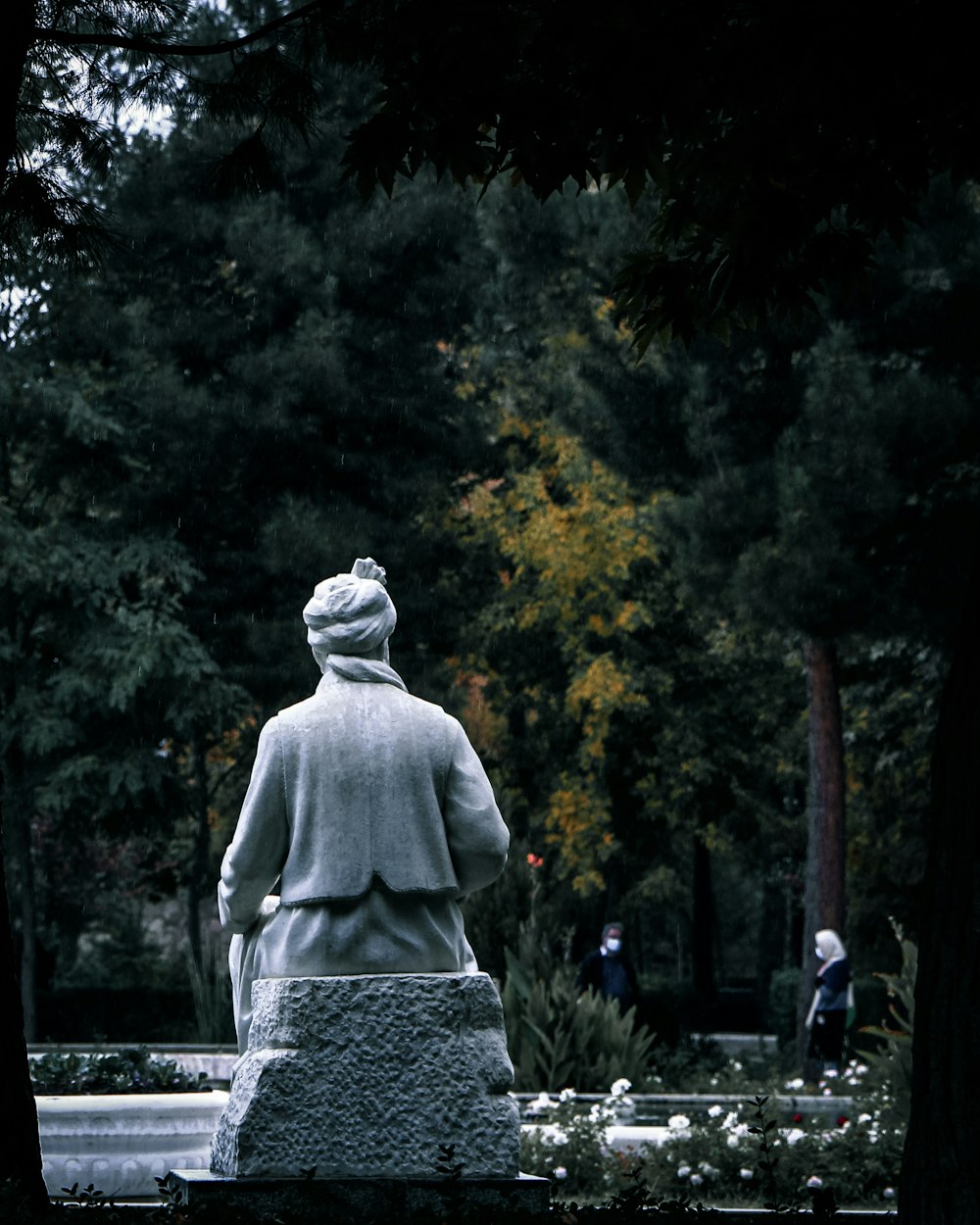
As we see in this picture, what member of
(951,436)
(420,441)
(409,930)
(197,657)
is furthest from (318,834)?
(420,441)

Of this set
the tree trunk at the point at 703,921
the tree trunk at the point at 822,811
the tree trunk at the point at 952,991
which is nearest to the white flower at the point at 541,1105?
the tree trunk at the point at 952,991

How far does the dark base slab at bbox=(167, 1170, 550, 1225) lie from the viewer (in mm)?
6059

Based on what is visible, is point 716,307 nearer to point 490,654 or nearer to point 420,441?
point 420,441

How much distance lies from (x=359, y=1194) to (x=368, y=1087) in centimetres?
32

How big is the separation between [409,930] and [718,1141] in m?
6.05

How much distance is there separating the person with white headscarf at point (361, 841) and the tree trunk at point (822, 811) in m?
16.3

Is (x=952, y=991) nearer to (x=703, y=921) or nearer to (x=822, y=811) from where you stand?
(x=822, y=811)

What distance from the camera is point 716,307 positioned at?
725 cm

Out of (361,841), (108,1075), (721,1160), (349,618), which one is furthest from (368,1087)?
(108,1075)

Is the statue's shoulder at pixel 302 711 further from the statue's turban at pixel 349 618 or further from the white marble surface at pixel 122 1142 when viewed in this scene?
the white marble surface at pixel 122 1142

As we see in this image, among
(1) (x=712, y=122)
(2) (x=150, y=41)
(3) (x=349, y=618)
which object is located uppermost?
(2) (x=150, y=41)

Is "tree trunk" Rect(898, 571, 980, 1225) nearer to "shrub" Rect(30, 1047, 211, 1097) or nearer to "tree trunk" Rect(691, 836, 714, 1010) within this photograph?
"shrub" Rect(30, 1047, 211, 1097)

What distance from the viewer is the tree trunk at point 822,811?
22859mm

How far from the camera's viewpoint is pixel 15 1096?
20.8ft
